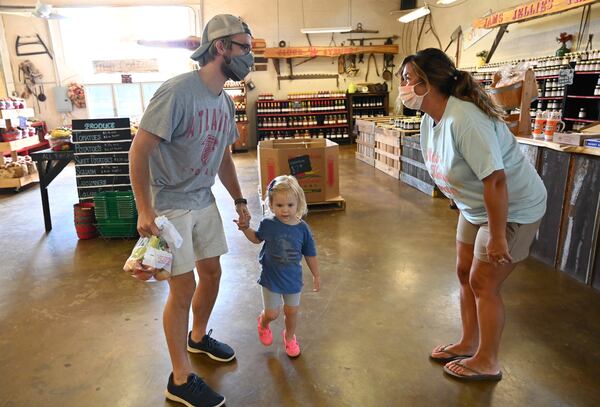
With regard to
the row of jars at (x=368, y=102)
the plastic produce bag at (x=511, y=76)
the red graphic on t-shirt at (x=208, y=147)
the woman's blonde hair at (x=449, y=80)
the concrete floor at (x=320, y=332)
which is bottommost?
the concrete floor at (x=320, y=332)

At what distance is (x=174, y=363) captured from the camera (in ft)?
6.56

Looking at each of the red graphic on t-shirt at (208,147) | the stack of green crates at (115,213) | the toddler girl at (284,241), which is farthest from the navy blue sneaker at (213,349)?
the stack of green crates at (115,213)

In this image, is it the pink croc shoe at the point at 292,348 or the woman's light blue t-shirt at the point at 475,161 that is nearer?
the woman's light blue t-shirt at the point at 475,161

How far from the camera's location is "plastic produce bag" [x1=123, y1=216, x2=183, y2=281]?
5.49ft

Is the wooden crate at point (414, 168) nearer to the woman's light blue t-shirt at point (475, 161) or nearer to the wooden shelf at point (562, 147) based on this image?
the wooden shelf at point (562, 147)

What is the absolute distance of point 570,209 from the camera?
3.28 metres

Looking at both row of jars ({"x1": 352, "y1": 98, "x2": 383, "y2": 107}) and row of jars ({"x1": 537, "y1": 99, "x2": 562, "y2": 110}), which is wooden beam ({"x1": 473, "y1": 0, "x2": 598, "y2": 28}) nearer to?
row of jars ({"x1": 537, "y1": 99, "x2": 562, "y2": 110})

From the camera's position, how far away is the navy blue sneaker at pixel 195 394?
6.53 ft

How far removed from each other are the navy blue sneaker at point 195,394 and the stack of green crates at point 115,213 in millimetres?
2808

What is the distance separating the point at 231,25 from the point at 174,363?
1.55m

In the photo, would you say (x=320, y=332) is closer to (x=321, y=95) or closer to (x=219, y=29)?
A: (x=219, y=29)

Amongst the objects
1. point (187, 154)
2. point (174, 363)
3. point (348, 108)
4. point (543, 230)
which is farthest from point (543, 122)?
point (348, 108)

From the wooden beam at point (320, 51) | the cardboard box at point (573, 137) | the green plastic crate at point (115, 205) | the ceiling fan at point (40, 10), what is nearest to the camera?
the cardboard box at point (573, 137)

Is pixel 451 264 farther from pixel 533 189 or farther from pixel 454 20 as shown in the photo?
pixel 454 20
